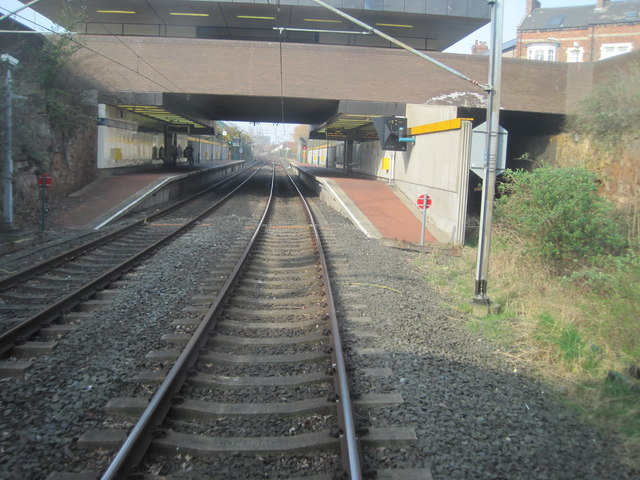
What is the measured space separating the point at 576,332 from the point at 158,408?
200 inches

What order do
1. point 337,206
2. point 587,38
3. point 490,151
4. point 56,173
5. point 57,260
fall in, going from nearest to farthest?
point 490,151
point 57,260
point 56,173
point 337,206
point 587,38

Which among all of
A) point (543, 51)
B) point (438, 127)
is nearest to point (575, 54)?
point (543, 51)

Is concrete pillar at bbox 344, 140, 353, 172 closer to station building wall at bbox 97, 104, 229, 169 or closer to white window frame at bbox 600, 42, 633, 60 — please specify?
station building wall at bbox 97, 104, 229, 169

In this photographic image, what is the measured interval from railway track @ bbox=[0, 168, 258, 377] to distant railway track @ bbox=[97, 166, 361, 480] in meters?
1.76

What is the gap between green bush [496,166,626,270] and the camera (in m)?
11.1

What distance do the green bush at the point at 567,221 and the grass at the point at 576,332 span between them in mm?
902

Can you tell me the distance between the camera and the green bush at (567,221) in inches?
436

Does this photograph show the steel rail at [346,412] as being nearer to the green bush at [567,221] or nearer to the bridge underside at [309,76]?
the green bush at [567,221]

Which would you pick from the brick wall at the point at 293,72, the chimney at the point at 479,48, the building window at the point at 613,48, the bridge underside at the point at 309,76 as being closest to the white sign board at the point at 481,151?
the bridge underside at the point at 309,76

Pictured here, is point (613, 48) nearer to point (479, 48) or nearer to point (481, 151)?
point (479, 48)

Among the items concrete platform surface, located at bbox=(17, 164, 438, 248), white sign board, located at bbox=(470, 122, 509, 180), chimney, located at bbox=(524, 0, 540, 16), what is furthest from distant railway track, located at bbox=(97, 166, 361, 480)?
chimney, located at bbox=(524, 0, 540, 16)

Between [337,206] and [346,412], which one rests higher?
[337,206]

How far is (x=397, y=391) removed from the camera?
197 inches

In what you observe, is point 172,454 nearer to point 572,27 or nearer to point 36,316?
point 36,316
